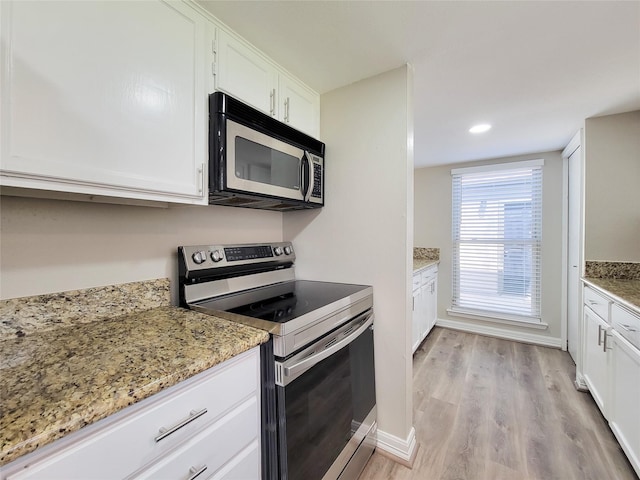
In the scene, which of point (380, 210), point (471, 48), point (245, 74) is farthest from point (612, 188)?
point (245, 74)

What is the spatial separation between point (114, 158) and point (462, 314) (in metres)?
3.89

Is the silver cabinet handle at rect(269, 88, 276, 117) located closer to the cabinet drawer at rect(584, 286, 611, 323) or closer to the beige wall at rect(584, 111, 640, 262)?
the cabinet drawer at rect(584, 286, 611, 323)

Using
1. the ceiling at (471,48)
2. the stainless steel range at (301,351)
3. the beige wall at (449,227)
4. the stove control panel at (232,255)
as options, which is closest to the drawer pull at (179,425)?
the stainless steel range at (301,351)


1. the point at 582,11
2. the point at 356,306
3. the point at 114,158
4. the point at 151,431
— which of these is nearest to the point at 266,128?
the point at 114,158

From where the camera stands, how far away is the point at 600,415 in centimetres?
191

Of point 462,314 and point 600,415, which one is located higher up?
point 462,314

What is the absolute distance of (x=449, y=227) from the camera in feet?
12.1

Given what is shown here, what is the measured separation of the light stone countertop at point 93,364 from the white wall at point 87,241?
16 cm

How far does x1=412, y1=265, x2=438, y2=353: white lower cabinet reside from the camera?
8.86 ft

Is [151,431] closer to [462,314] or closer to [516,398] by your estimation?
[516,398]

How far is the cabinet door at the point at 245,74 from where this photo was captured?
1.22 m

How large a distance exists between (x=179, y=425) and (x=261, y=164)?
1066mm

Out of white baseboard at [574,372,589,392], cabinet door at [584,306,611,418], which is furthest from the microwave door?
white baseboard at [574,372,589,392]

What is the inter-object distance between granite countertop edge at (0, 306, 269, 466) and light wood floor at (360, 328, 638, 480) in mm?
1242
